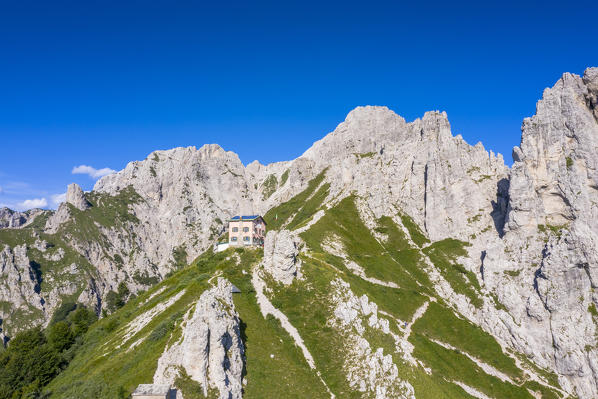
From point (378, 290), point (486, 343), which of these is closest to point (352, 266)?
Answer: point (378, 290)

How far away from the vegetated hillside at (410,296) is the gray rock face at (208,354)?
6.9 inches

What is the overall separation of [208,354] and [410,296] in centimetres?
8863

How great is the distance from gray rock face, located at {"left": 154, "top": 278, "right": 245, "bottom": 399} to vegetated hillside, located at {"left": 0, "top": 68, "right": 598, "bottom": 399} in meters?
0.18

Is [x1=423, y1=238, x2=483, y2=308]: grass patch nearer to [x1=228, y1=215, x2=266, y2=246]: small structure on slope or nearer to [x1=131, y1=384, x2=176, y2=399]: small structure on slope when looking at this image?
[x1=228, y1=215, x2=266, y2=246]: small structure on slope

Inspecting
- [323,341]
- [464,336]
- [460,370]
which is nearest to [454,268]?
[464,336]

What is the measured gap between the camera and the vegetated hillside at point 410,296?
5991 cm

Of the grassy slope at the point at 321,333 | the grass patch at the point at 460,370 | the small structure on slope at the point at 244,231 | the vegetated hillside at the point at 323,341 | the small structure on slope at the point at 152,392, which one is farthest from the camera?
the small structure on slope at the point at 244,231

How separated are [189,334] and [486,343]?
97.3 meters

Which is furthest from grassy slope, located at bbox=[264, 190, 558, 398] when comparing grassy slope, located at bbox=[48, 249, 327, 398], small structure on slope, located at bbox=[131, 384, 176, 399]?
small structure on slope, located at bbox=[131, 384, 176, 399]

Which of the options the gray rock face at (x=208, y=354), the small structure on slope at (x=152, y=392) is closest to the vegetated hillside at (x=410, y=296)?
the gray rock face at (x=208, y=354)

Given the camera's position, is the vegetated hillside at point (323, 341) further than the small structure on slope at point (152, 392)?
Yes

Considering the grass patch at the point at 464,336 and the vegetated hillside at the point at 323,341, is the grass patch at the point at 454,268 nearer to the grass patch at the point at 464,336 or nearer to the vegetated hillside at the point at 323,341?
the vegetated hillside at the point at 323,341

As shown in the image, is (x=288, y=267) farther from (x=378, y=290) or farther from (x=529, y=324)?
(x=529, y=324)

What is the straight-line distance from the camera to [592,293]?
122 m
